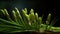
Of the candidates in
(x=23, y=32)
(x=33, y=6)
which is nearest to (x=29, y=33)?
(x=23, y=32)

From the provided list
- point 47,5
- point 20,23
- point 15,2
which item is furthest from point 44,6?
point 20,23

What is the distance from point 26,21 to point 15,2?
1.11 feet

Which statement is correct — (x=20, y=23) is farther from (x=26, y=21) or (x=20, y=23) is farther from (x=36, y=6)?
(x=36, y=6)

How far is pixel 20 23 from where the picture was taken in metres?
0.42

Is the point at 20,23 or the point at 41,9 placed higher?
the point at 41,9

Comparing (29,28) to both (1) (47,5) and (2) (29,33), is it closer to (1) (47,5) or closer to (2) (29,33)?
(2) (29,33)

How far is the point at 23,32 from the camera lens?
1.21 ft

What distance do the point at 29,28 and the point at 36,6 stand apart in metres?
0.34

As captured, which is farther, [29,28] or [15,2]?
[15,2]

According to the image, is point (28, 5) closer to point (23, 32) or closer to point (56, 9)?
point (56, 9)

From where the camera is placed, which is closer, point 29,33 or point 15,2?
point 29,33

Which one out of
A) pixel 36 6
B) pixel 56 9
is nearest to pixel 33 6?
pixel 36 6

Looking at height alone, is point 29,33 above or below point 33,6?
below

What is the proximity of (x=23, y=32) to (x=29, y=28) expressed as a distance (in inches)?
0.9
